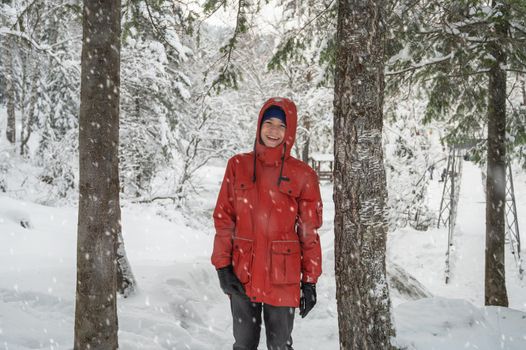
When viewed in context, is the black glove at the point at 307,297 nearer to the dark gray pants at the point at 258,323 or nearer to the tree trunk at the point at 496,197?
the dark gray pants at the point at 258,323

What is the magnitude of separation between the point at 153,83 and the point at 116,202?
9.31m

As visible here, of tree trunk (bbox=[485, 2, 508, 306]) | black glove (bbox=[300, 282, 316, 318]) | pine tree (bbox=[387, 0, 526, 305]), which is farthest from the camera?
tree trunk (bbox=[485, 2, 508, 306])

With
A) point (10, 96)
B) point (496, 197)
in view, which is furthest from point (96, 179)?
point (10, 96)

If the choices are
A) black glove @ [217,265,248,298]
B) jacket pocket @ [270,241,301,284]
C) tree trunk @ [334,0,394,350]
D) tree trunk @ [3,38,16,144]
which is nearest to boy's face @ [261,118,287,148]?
tree trunk @ [334,0,394,350]

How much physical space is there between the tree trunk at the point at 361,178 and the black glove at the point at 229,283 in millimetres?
953

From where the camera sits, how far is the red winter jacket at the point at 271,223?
3012 mm

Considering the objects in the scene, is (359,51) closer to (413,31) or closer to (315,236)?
(315,236)

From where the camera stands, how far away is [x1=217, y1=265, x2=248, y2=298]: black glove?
3053 millimetres

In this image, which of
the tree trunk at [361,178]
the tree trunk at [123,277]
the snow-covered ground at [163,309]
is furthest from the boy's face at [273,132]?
the tree trunk at [123,277]

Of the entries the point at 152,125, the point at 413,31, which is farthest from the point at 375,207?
the point at 152,125

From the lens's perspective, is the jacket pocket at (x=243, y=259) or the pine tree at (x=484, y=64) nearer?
the jacket pocket at (x=243, y=259)

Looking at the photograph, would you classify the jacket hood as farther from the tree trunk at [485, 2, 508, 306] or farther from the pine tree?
the tree trunk at [485, 2, 508, 306]

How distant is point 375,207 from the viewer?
340 centimetres

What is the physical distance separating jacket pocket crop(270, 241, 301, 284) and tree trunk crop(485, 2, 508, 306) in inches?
226
